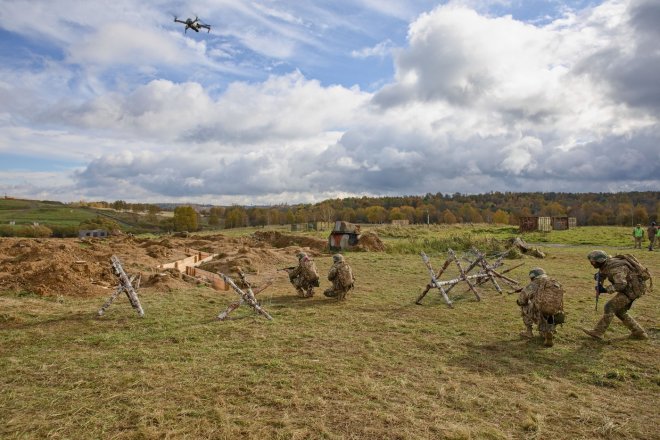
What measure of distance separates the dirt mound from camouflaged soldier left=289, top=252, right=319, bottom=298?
54.9 ft

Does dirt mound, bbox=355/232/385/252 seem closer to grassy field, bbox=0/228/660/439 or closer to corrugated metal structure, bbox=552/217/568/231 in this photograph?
Answer: grassy field, bbox=0/228/660/439

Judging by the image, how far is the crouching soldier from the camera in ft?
29.6

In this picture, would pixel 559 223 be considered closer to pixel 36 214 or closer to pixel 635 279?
pixel 635 279

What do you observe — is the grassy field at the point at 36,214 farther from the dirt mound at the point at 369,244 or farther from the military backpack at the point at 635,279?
the military backpack at the point at 635,279

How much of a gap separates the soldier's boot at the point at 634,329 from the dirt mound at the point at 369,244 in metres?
21.6

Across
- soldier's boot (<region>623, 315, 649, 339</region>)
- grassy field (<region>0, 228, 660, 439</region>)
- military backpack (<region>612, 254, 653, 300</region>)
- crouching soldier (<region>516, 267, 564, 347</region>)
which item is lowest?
grassy field (<region>0, 228, 660, 439</region>)

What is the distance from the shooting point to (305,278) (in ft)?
46.1

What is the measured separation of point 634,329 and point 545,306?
7.09 feet

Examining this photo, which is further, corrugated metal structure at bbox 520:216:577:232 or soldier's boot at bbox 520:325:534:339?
corrugated metal structure at bbox 520:216:577:232

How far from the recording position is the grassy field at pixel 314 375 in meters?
5.54

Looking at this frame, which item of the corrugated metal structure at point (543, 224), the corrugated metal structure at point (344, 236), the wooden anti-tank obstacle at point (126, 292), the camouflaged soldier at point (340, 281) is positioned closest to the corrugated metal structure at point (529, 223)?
the corrugated metal structure at point (543, 224)

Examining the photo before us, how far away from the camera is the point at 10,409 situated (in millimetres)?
5891

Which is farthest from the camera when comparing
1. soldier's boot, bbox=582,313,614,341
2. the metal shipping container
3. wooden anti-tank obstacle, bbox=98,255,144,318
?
the metal shipping container

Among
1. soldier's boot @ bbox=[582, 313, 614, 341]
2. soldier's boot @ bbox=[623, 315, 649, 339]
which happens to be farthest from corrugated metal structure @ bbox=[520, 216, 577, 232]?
soldier's boot @ bbox=[582, 313, 614, 341]
